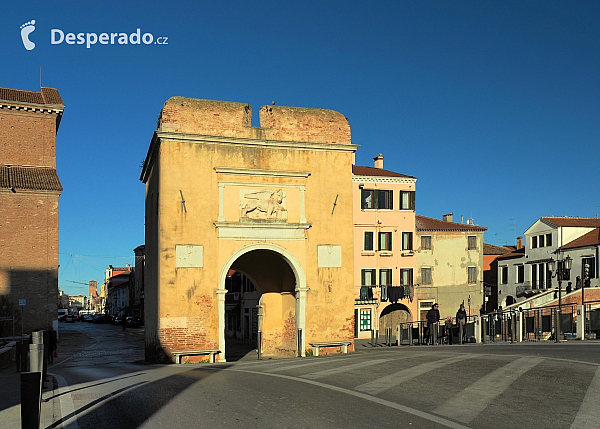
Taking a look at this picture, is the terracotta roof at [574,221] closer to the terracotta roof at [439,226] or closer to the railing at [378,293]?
the terracotta roof at [439,226]

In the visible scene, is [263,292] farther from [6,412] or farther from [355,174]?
[355,174]

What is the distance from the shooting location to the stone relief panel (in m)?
22.1

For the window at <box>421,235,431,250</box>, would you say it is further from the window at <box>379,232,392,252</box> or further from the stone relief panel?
the stone relief panel

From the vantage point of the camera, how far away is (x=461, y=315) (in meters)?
24.3

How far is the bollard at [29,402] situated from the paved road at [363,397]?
1.60 m

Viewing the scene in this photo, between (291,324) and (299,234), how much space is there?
13.7 ft

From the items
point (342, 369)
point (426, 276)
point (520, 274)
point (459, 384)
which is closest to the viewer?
point (459, 384)

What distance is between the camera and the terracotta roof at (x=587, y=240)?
46625mm

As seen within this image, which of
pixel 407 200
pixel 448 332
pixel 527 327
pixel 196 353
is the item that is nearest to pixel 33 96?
pixel 407 200

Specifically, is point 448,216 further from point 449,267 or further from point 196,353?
A: point 196,353

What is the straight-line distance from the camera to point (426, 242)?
161 ft

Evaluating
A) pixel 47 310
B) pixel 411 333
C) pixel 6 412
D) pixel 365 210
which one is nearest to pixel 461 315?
pixel 411 333

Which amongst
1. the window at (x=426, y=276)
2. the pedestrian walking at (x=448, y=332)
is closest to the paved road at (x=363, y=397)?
the pedestrian walking at (x=448, y=332)

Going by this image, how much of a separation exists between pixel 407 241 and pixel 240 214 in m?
27.1
